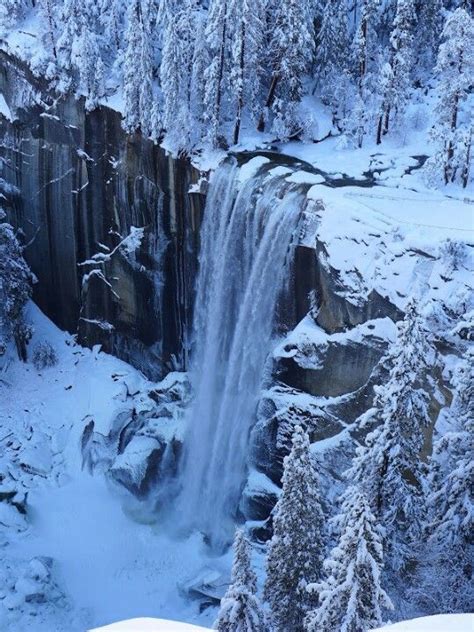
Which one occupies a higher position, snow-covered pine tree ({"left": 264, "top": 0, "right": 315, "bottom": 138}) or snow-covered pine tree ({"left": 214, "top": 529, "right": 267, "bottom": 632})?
snow-covered pine tree ({"left": 264, "top": 0, "right": 315, "bottom": 138})

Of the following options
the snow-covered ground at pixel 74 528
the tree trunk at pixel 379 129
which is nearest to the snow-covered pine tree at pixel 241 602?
the snow-covered ground at pixel 74 528

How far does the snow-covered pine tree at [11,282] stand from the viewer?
1385 inches

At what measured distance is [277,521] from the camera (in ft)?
60.5

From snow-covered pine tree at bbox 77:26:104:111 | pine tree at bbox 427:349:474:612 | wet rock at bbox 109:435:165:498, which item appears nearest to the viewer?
pine tree at bbox 427:349:474:612

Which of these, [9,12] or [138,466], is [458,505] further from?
[9,12]

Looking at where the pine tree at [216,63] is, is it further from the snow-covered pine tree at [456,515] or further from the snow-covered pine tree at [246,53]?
the snow-covered pine tree at [456,515]

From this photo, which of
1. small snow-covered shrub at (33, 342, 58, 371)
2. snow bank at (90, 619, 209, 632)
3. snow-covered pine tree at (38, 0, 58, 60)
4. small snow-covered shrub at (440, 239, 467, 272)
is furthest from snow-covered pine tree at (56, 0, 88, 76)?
snow bank at (90, 619, 209, 632)

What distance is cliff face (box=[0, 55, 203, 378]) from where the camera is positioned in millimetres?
33594

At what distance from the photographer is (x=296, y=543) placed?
60.2 feet

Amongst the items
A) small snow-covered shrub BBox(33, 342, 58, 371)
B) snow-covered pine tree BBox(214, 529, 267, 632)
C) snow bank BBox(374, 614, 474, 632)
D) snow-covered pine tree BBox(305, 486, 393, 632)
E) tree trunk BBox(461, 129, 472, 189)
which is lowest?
small snow-covered shrub BBox(33, 342, 58, 371)

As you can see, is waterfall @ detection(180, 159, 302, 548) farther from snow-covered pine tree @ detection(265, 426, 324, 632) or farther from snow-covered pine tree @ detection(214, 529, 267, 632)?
snow-covered pine tree @ detection(214, 529, 267, 632)

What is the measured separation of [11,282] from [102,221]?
5924 mm

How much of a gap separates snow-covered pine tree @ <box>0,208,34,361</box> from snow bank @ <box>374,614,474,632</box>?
3118cm

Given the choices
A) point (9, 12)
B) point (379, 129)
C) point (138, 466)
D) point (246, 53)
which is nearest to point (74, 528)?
point (138, 466)
